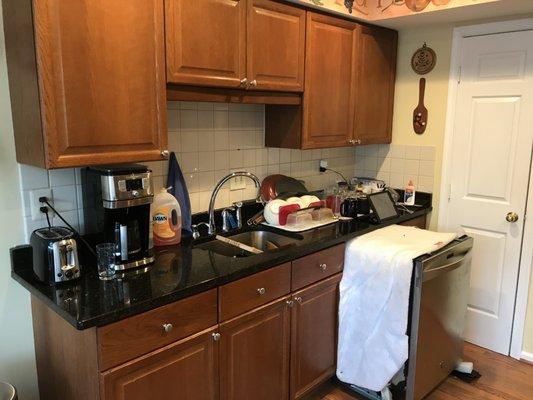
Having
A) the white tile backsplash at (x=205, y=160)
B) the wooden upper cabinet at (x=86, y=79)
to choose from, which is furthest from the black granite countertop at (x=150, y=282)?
the wooden upper cabinet at (x=86, y=79)

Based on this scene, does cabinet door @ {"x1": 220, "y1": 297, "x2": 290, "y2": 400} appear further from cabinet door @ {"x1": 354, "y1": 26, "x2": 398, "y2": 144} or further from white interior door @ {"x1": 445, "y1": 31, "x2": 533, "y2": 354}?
white interior door @ {"x1": 445, "y1": 31, "x2": 533, "y2": 354}

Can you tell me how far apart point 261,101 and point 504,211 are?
66.5 inches

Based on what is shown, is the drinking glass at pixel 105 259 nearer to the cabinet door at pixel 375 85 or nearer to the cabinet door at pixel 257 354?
the cabinet door at pixel 257 354

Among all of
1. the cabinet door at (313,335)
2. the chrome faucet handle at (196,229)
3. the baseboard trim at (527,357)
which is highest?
the chrome faucet handle at (196,229)

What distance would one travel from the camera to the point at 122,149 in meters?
1.66

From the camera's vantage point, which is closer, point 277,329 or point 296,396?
point 277,329

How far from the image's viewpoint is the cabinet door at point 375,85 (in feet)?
9.12

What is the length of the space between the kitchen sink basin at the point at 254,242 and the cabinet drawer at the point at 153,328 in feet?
1.35

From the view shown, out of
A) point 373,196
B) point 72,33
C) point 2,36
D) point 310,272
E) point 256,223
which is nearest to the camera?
point 72,33

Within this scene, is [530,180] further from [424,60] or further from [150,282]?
[150,282]

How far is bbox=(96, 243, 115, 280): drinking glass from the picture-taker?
164cm

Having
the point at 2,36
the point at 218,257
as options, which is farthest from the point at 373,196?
the point at 2,36

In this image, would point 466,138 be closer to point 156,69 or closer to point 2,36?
point 156,69

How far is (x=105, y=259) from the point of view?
165 cm
